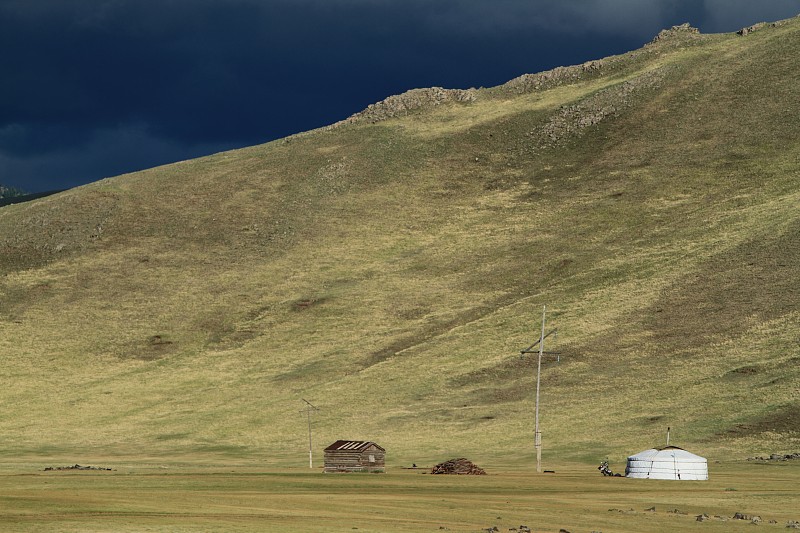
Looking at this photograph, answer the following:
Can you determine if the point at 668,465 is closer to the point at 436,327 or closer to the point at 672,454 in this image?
the point at 672,454

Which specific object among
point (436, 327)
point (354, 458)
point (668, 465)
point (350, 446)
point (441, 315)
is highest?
point (441, 315)

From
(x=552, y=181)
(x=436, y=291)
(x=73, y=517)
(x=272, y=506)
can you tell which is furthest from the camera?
(x=552, y=181)

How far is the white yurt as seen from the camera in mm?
81500

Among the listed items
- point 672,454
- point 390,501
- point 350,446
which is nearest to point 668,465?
point 672,454

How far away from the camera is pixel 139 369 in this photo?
5733 inches

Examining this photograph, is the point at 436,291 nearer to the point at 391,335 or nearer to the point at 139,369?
the point at 391,335

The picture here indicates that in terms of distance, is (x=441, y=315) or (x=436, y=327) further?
(x=441, y=315)

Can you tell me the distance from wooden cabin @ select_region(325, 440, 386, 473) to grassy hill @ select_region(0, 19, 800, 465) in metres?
8.56

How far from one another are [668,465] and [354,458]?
82.6 ft

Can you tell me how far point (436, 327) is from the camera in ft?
476

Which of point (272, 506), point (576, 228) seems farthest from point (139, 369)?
point (272, 506)

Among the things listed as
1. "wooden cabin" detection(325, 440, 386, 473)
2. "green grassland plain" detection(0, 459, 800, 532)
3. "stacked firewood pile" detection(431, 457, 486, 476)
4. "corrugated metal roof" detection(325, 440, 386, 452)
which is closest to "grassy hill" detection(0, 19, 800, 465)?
"wooden cabin" detection(325, 440, 386, 473)

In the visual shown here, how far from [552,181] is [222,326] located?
66.4 metres

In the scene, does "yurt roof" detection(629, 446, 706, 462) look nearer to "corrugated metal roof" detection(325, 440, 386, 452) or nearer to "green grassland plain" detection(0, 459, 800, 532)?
"green grassland plain" detection(0, 459, 800, 532)
